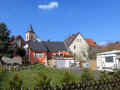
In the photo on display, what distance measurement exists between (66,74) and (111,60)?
13624mm

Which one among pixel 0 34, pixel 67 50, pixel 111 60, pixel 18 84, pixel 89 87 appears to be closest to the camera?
pixel 18 84

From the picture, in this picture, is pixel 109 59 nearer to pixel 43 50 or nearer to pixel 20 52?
pixel 43 50

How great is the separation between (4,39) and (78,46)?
19.7m

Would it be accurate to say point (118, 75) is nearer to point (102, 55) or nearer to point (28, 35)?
point (102, 55)

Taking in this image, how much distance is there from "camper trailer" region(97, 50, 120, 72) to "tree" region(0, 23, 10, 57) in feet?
60.8

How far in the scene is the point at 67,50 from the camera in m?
38.5

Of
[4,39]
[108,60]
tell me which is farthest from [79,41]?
[108,60]

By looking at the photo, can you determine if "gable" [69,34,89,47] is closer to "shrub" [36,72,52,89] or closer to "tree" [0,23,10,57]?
"tree" [0,23,10,57]

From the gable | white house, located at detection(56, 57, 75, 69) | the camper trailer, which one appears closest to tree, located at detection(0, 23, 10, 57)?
white house, located at detection(56, 57, 75, 69)

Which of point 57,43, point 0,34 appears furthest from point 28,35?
point 0,34

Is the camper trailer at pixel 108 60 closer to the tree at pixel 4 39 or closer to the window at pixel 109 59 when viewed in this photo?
the window at pixel 109 59

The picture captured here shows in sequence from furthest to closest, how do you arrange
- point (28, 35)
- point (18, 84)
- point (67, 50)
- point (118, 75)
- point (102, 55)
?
point (28, 35) < point (67, 50) < point (102, 55) < point (118, 75) < point (18, 84)

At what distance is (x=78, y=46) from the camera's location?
133ft

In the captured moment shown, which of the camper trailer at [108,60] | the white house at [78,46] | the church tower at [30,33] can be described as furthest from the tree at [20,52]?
the church tower at [30,33]
